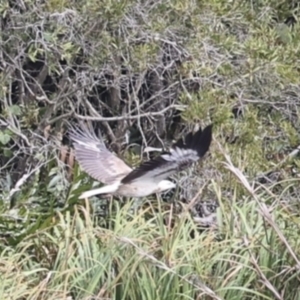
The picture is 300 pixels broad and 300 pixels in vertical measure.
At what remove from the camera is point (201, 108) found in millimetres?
5648

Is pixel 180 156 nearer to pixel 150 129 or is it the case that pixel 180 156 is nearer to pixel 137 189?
pixel 137 189

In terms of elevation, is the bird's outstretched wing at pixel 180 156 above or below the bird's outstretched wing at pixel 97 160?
above

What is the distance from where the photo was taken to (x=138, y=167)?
5.13 m

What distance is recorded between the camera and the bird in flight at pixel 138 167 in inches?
181

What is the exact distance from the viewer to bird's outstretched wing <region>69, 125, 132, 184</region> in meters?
5.41

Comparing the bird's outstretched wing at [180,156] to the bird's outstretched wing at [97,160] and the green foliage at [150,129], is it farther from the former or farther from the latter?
the bird's outstretched wing at [97,160]

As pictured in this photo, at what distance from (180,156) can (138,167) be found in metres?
0.53

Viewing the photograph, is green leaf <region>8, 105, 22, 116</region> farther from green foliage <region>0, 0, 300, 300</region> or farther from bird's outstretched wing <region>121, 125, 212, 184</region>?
bird's outstretched wing <region>121, 125, 212, 184</region>

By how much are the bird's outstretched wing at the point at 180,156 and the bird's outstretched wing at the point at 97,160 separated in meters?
0.41

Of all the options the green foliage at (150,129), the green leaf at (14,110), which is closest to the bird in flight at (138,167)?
the green foliage at (150,129)

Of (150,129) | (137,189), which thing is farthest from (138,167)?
(150,129)

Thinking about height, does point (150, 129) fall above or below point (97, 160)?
below

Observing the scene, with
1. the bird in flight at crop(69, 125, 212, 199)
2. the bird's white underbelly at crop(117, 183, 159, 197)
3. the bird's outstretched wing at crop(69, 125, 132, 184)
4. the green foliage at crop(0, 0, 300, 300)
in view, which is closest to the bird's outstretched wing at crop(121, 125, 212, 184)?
the bird in flight at crop(69, 125, 212, 199)

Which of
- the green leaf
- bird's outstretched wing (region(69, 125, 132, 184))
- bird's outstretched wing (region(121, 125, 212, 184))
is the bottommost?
bird's outstretched wing (region(69, 125, 132, 184))
